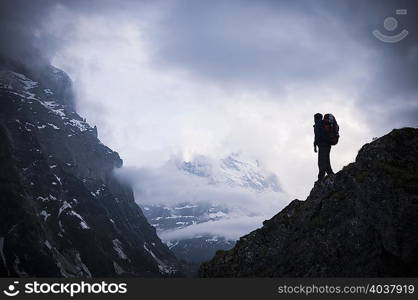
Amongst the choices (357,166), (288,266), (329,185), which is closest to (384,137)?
(357,166)

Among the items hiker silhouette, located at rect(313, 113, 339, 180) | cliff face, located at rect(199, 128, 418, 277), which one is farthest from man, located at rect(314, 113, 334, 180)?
cliff face, located at rect(199, 128, 418, 277)

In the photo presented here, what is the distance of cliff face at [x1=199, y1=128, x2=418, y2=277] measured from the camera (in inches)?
628

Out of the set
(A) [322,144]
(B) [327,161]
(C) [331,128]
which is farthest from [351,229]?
(C) [331,128]

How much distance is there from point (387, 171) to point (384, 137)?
8.86 ft

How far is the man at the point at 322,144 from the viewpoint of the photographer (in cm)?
2216

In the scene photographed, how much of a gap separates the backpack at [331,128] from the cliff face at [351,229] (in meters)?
2.09

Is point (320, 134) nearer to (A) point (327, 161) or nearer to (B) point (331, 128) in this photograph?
(B) point (331, 128)

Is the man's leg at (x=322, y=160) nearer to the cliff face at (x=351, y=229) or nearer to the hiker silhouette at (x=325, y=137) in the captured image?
the hiker silhouette at (x=325, y=137)

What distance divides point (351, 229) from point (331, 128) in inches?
232

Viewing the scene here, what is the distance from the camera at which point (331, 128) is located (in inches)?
862

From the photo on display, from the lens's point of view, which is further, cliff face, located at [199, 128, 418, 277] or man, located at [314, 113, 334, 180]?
man, located at [314, 113, 334, 180]

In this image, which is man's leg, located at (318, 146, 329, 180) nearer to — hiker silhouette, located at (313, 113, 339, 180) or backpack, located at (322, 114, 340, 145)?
hiker silhouette, located at (313, 113, 339, 180)

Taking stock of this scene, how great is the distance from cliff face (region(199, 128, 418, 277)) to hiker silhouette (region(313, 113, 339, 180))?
1.59 metres

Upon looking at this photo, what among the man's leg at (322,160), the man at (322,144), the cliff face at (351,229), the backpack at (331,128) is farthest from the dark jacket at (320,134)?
the cliff face at (351,229)
